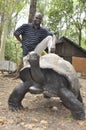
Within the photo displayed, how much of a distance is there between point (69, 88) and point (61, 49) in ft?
66.8

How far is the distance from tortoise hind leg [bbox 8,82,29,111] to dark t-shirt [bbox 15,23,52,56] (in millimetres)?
1372

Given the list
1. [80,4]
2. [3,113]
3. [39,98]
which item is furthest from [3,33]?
[3,113]

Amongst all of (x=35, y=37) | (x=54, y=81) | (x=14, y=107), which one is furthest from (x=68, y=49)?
(x=54, y=81)

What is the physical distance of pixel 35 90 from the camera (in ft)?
Answer: 22.1

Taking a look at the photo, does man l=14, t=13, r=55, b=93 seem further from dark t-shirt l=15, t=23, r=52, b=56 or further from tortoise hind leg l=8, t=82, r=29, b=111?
tortoise hind leg l=8, t=82, r=29, b=111

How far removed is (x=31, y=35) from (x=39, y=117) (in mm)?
2169

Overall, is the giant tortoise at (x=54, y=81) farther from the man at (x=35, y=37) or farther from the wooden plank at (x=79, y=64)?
the wooden plank at (x=79, y=64)

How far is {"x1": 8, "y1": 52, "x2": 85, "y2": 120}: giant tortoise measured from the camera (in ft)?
21.6

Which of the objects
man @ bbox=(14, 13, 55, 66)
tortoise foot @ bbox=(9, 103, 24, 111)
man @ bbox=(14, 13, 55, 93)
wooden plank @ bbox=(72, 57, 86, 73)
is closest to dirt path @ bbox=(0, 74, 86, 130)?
tortoise foot @ bbox=(9, 103, 24, 111)

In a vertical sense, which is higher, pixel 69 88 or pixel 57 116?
pixel 69 88

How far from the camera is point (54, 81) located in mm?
6750

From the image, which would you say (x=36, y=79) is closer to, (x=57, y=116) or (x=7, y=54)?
(x=57, y=116)

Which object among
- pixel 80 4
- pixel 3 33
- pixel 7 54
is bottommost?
pixel 7 54

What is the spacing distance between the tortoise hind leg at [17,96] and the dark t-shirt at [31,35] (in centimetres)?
137
